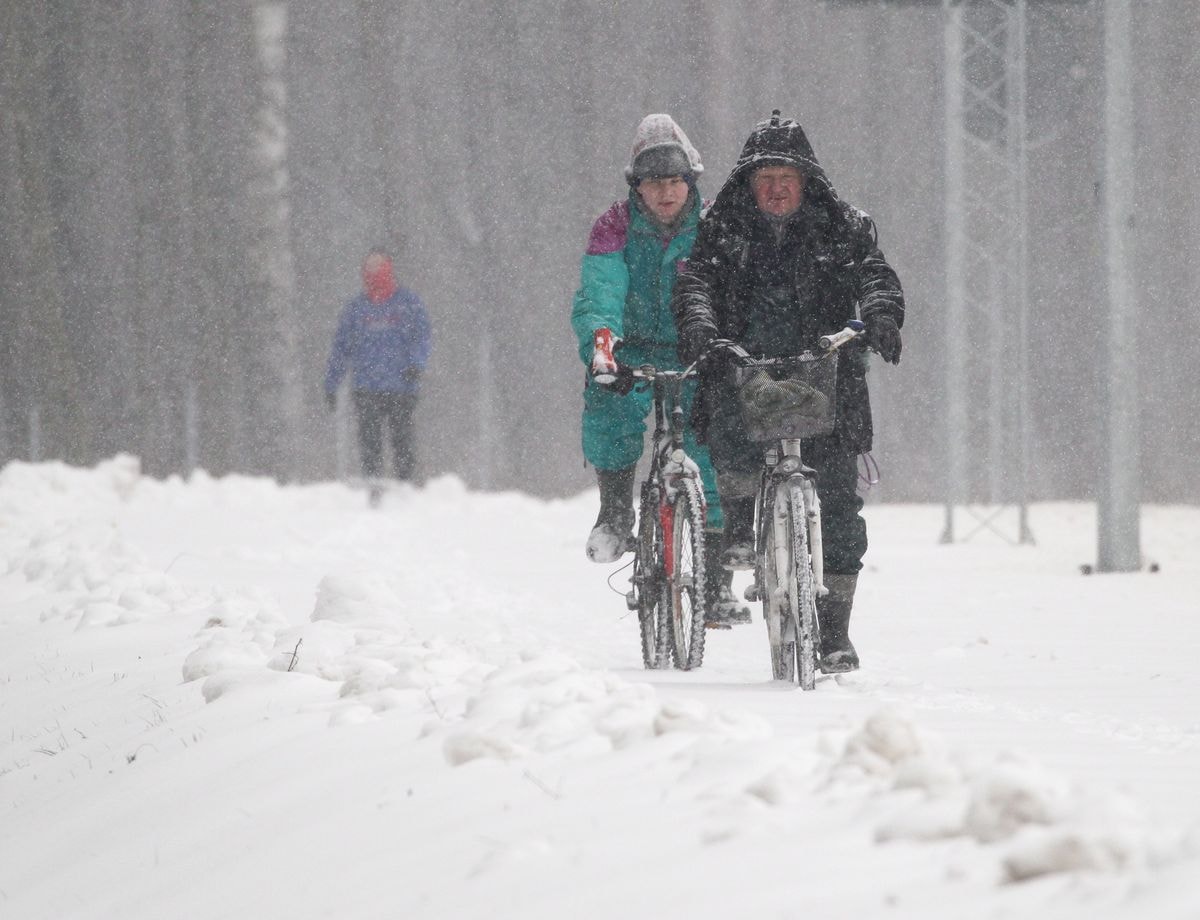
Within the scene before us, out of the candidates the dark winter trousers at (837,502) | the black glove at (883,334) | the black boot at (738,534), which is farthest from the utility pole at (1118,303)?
the black glove at (883,334)

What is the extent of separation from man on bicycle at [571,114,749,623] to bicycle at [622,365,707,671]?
160mm

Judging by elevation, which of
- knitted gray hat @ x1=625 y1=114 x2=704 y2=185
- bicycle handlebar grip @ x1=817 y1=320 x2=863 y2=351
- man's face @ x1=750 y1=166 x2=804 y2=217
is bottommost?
bicycle handlebar grip @ x1=817 y1=320 x2=863 y2=351

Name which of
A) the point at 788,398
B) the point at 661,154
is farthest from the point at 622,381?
the point at 788,398

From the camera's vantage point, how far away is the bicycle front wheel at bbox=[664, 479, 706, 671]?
5887 millimetres

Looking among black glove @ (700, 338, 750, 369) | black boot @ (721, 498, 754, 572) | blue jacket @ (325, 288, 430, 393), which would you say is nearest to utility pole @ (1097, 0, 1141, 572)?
black boot @ (721, 498, 754, 572)

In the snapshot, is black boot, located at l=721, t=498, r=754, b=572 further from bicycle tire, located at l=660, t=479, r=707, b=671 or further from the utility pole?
the utility pole

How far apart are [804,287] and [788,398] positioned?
1.65 feet

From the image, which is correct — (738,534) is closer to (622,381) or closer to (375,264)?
(622,381)

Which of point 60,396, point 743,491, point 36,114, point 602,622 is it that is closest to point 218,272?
point 60,396

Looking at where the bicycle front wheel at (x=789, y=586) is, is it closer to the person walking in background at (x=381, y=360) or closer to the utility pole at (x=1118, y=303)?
the utility pole at (x=1118, y=303)

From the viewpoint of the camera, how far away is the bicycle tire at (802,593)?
5.18 m

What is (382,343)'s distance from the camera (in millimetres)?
14984

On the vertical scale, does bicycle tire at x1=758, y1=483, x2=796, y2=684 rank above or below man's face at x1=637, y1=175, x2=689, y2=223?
below

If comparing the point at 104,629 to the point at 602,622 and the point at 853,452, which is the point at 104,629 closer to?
the point at 602,622
